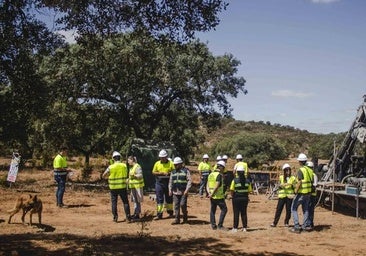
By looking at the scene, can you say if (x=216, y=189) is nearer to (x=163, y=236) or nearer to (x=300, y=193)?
(x=163, y=236)

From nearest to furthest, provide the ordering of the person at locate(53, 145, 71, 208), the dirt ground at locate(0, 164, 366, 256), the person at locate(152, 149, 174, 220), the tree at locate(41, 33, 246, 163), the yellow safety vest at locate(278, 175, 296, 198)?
the dirt ground at locate(0, 164, 366, 256)
the yellow safety vest at locate(278, 175, 296, 198)
the person at locate(152, 149, 174, 220)
the person at locate(53, 145, 71, 208)
the tree at locate(41, 33, 246, 163)

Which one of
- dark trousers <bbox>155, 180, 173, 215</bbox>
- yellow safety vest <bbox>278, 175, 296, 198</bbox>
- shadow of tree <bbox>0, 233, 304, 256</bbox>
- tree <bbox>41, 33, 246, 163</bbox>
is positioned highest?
tree <bbox>41, 33, 246, 163</bbox>

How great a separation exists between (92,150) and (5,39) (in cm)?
2702

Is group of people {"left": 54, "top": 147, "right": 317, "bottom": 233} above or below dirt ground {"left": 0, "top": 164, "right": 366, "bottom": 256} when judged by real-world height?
above

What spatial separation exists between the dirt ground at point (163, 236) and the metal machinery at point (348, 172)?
1179mm

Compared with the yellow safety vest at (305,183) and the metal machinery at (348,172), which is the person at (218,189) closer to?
the yellow safety vest at (305,183)

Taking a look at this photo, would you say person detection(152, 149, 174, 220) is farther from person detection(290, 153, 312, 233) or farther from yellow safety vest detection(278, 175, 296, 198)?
person detection(290, 153, 312, 233)

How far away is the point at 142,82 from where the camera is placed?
2270 cm

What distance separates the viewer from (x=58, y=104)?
23.9 metres

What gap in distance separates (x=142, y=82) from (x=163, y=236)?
12.9m

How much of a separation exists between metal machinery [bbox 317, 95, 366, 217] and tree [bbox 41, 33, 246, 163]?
744cm

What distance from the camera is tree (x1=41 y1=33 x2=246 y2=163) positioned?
21484 mm

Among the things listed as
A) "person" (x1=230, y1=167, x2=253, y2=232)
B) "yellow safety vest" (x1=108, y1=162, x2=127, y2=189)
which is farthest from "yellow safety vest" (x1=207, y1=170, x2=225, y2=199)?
"yellow safety vest" (x1=108, y1=162, x2=127, y2=189)

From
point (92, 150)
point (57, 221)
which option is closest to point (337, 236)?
point (57, 221)
